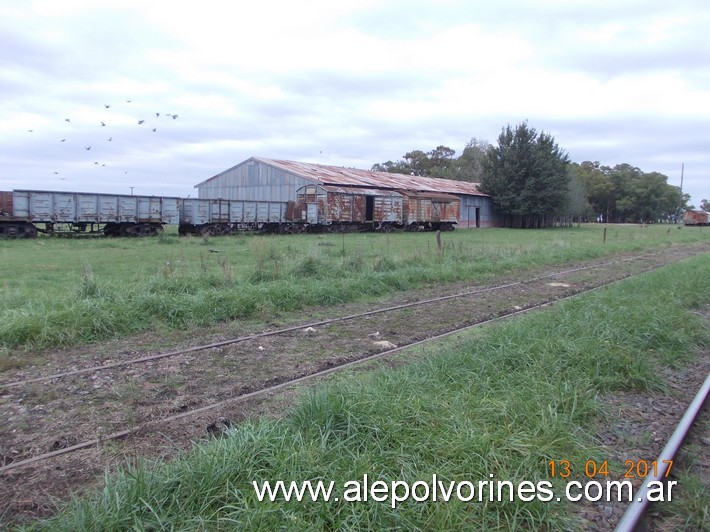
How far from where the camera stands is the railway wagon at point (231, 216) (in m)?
29.4

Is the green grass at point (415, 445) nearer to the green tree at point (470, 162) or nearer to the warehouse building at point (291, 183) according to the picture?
the warehouse building at point (291, 183)

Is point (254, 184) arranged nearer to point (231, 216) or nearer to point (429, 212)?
point (231, 216)

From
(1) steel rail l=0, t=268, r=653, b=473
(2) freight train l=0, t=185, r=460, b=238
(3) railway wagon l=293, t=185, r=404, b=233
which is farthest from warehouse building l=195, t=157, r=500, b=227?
(1) steel rail l=0, t=268, r=653, b=473

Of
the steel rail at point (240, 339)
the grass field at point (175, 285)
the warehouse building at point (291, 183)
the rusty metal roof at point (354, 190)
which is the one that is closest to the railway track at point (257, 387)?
the steel rail at point (240, 339)

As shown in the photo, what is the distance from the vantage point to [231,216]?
101 ft

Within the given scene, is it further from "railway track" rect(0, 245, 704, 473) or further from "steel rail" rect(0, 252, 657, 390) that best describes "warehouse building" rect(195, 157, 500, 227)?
"railway track" rect(0, 245, 704, 473)

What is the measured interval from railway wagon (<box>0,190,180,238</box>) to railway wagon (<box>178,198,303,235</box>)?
36.4 inches

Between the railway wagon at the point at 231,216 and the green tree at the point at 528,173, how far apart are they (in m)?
28.2

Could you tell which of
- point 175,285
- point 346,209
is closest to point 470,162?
point 346,209

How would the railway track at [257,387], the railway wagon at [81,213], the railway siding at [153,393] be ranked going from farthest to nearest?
1. the railway wagon at [81,213]
2. the railway track at [257,387]
3. the railway siding at [153,393]

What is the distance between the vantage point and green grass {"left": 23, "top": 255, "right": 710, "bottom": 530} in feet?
9.33

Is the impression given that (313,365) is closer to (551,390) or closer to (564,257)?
(551,390)

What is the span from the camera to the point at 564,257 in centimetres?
1939

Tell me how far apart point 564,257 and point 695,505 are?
17247mm
